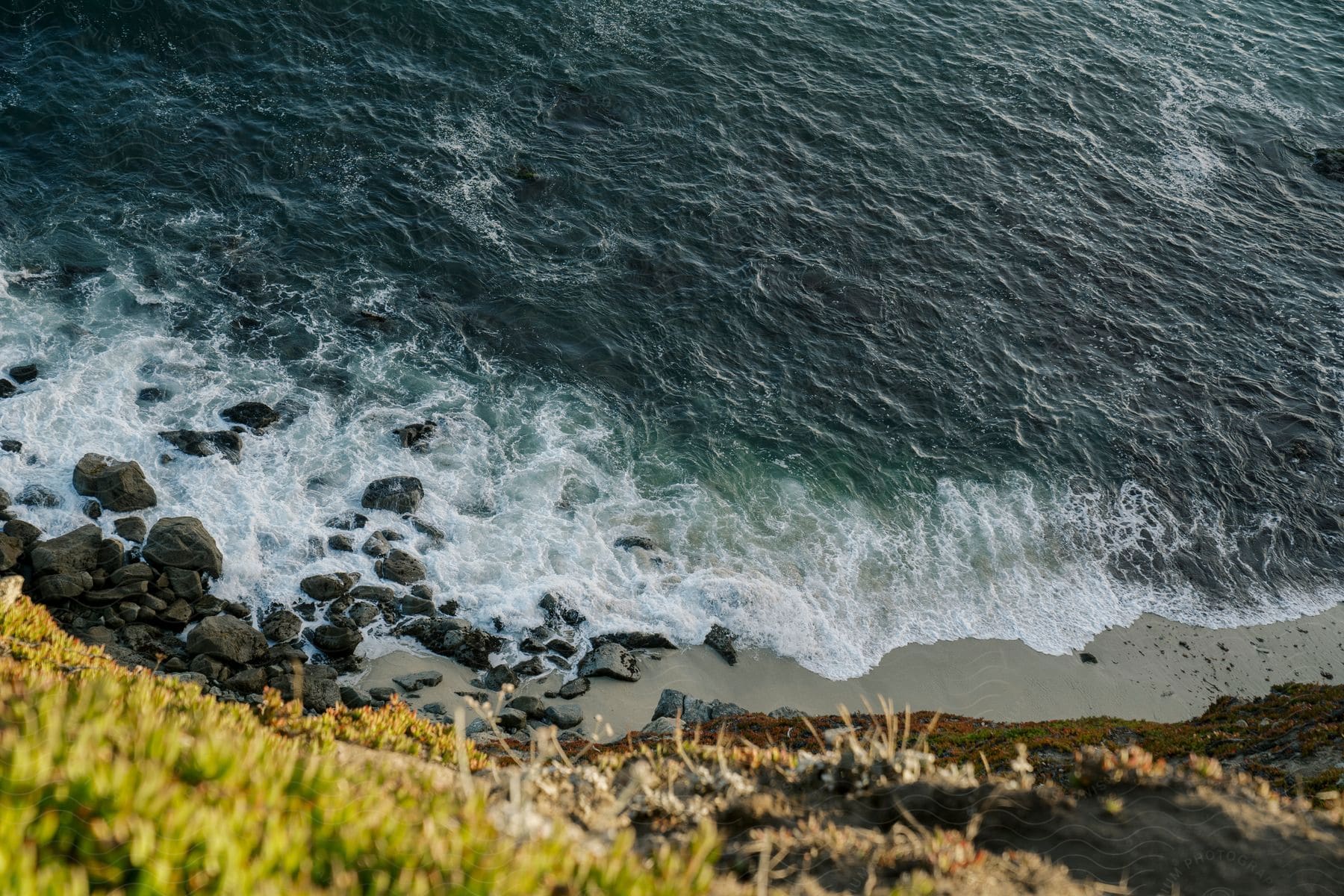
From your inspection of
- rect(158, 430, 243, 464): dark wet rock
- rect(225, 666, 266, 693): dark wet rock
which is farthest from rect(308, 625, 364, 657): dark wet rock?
rect(158, 430, 243, 464): dark wet rock

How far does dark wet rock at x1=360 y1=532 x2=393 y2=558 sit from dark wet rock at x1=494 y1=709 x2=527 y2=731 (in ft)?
19.6

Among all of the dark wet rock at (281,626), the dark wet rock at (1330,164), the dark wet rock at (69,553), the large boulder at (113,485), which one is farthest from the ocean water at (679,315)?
the dark wet rock at (69,553)

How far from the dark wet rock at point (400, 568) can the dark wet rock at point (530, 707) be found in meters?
4.57

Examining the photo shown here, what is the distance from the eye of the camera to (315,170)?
110 feet

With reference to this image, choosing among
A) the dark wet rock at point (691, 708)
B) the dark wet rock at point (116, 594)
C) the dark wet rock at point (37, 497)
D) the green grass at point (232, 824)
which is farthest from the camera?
the dark wet rock at point (37, 497)

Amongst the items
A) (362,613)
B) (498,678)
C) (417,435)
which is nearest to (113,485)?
(362,613)

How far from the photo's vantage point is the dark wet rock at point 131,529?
2161 centimetres

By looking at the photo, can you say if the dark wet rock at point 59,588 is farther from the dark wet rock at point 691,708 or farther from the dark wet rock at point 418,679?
the dark wet rock at point 691,708

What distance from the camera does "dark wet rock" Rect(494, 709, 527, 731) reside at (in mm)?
20031

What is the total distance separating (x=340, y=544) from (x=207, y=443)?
523 centimetres

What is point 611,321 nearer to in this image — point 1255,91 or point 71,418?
point 71,418

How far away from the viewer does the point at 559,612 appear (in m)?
23.0

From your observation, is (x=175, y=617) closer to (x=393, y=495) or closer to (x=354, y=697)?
(x=354, y=697)

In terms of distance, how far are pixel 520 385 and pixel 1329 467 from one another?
1160 inches
